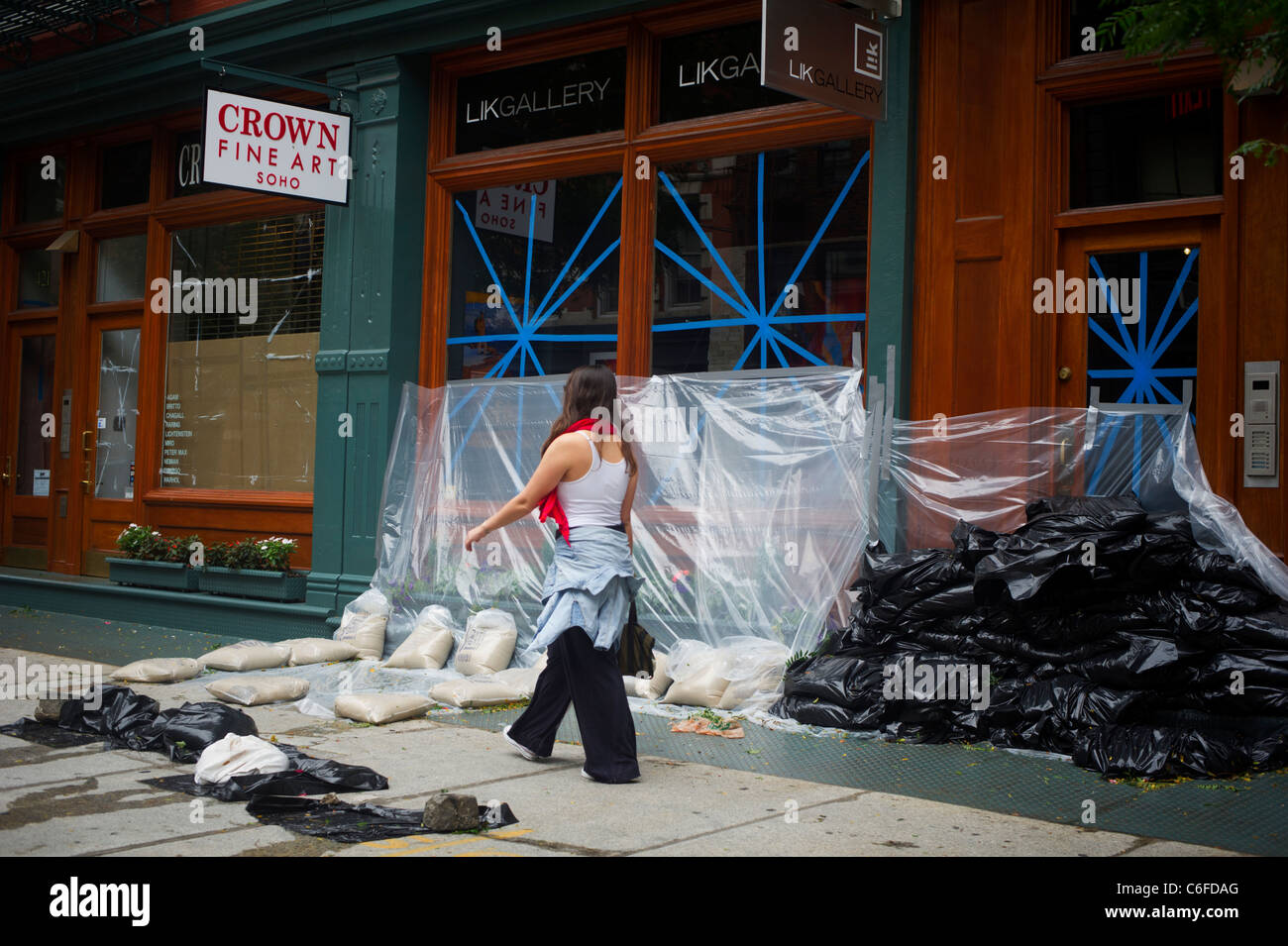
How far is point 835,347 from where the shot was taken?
8.20 metres

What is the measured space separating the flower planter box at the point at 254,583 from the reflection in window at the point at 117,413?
91.2 inches

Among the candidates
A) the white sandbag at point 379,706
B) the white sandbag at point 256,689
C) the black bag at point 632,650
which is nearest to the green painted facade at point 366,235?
the white sandbag at point 256,689

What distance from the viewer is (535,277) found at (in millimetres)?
9805

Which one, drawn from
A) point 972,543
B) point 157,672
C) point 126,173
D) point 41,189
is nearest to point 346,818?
point 972,543

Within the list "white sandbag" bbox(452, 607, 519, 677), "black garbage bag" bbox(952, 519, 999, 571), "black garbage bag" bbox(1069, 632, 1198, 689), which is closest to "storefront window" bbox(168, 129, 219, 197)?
"white sandbag" bbox(452, 607, 519, 677)

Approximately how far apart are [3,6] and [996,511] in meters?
10.6

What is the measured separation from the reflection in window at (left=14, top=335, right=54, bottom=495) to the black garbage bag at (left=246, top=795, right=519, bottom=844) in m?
10.2

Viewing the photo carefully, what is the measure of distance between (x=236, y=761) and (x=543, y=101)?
633cm

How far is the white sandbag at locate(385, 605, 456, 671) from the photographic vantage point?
27.7ft

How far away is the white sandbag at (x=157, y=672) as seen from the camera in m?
8.09

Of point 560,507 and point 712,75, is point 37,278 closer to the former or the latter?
point 712,75

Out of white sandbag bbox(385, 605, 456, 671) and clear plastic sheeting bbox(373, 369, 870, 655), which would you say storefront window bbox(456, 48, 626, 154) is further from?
white sandbag bbox(385, 605, 456, 671)

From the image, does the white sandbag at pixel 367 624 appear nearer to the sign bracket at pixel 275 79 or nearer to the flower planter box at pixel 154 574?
the flower planter box at pixel 154 574

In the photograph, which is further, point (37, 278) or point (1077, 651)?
point (37, 278)
